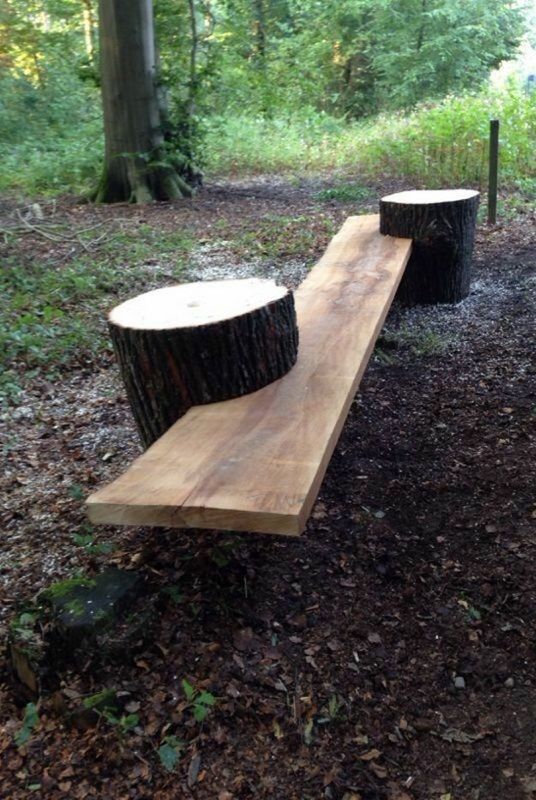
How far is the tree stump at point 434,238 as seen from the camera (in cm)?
491

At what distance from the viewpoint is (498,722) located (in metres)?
2.02

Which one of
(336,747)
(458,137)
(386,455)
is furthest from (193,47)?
(336,747)

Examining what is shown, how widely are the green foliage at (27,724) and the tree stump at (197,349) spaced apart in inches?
39.9

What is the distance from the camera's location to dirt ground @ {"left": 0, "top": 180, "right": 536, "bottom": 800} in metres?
1.93

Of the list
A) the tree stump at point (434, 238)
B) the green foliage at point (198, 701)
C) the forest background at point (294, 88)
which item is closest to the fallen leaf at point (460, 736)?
the green foliage at point (198, 701)

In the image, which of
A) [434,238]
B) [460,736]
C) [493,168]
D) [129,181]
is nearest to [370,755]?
[460,736]

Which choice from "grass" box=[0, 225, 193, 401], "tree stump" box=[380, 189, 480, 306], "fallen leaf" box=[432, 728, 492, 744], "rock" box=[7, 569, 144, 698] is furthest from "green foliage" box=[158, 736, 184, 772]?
"tree stump" box=[380, 189, 480, 306]

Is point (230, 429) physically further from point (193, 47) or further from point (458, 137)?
point (193, 47)

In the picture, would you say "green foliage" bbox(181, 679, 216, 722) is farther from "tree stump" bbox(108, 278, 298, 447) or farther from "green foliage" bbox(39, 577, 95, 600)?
"tree stump" bbox(108, 278, 298, 447)

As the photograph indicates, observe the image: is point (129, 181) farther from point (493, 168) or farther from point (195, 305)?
point (195, 305)

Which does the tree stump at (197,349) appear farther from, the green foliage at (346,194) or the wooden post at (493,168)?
the green foliage at (346,194)

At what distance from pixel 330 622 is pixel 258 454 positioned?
67cm

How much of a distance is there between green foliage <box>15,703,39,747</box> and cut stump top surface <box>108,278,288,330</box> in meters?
1.24

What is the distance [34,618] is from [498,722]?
4.73 ft
